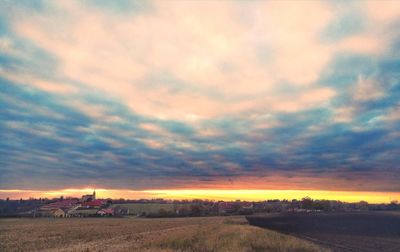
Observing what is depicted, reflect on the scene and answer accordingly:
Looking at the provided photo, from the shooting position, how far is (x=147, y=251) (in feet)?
88.0

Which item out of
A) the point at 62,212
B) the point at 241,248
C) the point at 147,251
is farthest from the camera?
the point at 62,212

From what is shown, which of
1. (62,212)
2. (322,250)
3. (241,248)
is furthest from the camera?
(62,212)

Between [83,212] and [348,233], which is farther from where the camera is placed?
[83,212]

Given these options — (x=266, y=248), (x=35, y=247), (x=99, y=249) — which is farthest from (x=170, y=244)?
(x=35, y=247)

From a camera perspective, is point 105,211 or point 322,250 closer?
point 322,250

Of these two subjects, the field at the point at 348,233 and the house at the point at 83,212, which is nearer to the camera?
the field at the point at 348,233

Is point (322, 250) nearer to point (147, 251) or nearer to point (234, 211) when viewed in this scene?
point (147, 251)

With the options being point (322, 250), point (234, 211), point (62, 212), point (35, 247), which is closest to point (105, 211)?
point (62, 212)

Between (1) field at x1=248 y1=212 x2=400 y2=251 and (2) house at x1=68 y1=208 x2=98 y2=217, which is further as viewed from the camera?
(2) house at x1=68 y1=208 x2=98 y2=217

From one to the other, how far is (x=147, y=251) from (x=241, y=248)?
796 centimetres

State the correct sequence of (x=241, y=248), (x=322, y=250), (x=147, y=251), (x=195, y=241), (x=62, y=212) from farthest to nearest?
1. (x=62, y=212)
2. (x=195, y=241)
3. (x=322, y=250)
4. (x=241, y=248)
5. (x=147, y=251)

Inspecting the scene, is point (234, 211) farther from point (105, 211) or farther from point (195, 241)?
point (195, 241)

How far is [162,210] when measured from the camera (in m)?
147

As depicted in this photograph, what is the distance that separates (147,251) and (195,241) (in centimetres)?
1008
